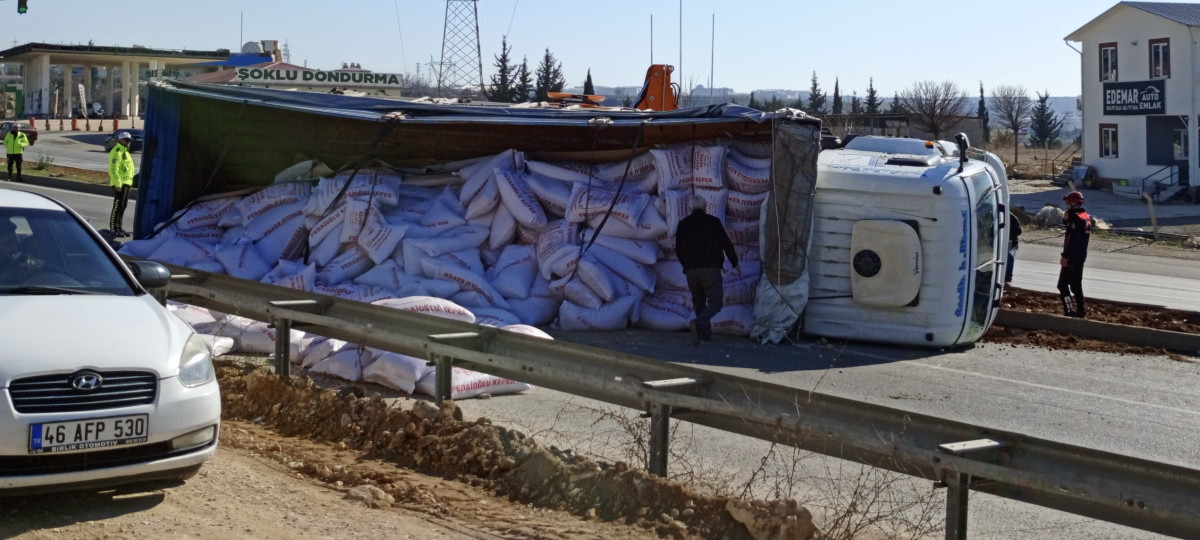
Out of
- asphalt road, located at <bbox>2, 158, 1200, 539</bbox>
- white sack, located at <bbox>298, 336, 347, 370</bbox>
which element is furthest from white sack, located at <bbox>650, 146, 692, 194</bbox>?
white sack, located at <bbox>298, 336, 347, 370</bbox>

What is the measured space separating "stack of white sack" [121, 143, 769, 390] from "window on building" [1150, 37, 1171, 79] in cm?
3804

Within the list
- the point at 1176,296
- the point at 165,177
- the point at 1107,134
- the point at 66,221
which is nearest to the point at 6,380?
the point at 66,221

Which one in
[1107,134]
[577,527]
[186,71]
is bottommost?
[577,527]

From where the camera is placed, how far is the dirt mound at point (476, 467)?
5484 millimetres

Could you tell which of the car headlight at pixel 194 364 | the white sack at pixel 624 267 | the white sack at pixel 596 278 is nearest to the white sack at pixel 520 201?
the white sack at pixel 624 267

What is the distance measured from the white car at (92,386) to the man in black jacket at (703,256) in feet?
22.9

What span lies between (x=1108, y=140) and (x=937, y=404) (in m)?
42.3

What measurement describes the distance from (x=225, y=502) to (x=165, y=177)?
38.6ft

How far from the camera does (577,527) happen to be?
5.64m

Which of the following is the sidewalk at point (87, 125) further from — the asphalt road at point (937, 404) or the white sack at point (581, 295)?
the asphalt road at point (937, 404)

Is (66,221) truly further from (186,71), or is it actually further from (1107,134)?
(186,71)

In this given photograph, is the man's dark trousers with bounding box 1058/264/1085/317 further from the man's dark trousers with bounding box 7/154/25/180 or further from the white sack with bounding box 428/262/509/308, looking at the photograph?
the man's dark trousers with bounding box 7/154/25/180

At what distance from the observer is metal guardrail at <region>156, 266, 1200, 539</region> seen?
4.41m

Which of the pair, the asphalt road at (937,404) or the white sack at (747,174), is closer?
the asphalt road at (937,404)
